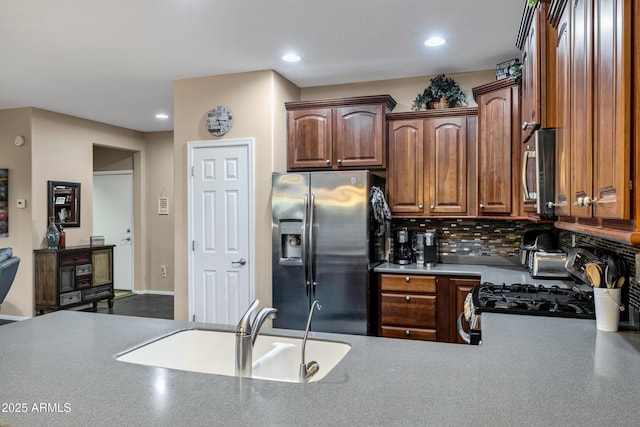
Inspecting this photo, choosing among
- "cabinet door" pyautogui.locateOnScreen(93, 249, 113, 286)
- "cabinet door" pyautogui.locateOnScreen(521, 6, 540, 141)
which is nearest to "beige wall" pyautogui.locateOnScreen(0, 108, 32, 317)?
"cabinet door" pyautogui.locateOnScreen(93, 249, 113, 286)

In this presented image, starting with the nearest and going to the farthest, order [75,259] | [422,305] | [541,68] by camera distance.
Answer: [541,68], [422,305], [75,259]

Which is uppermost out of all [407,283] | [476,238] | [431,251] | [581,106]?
[581,106]

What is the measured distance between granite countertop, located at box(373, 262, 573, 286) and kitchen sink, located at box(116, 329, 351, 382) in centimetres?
190

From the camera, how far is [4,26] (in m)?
3.22

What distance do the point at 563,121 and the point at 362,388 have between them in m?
1.36

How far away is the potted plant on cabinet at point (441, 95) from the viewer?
422 centimetres

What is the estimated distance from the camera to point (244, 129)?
4266 millimetres

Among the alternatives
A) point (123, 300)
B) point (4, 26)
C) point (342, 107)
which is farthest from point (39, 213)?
point (342, 107)

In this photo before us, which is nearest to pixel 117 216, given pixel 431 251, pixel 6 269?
pixel 6 269

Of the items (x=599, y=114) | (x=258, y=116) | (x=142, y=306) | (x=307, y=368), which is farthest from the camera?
(x=142, y=306)

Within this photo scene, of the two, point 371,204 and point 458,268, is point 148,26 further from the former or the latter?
point 458,268

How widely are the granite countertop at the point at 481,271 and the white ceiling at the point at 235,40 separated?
1.82 metres

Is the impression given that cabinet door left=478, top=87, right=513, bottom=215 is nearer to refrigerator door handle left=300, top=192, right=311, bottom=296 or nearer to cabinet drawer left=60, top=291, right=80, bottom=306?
refrigerator door handle left=300, top=192, right=311, bottom=296

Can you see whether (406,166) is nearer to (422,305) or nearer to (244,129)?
(422,305)
